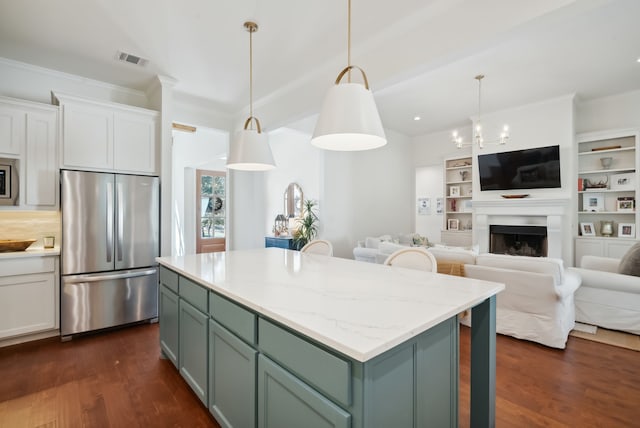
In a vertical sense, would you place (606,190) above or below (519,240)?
above

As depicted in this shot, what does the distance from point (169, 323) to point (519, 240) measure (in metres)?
6.31

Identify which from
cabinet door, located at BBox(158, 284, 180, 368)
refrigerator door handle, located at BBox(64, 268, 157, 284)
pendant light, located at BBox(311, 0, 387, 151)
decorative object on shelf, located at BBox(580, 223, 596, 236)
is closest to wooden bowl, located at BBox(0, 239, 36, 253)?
refrigerator door handle, located at BBox(64, 268, 157, 284)

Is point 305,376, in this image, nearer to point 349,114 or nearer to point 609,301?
point 349,114

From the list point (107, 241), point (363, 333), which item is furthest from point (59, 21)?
point (363, 333)

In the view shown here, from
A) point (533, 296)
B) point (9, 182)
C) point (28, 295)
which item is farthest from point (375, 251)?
point (9, 182)

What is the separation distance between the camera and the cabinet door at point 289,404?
3.37 ft

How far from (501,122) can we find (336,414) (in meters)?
6.55

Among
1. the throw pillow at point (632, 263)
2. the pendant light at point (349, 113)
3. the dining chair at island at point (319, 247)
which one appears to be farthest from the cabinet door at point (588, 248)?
the pendant light at point (349, 113)

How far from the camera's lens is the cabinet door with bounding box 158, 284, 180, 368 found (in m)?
2.32

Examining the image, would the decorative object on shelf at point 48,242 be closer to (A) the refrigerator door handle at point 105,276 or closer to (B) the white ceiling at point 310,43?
(A) the refrigerator door handle at point 105,276

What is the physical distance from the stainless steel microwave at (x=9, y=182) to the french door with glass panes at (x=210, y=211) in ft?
13.2

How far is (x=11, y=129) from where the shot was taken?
9.61ft

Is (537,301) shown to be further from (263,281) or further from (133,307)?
(133,307)

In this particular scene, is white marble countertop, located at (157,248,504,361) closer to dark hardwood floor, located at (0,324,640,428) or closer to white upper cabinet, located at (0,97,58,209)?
dark hardwood floor, located at (0,324,640,428)
